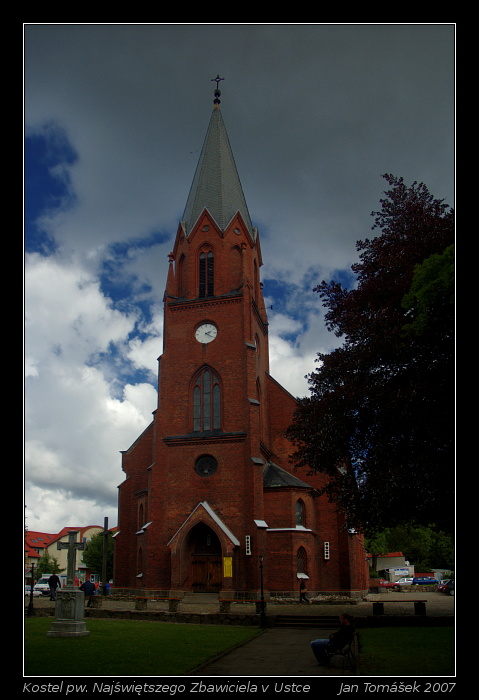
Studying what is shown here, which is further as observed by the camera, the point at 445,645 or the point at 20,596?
the point at 445,645

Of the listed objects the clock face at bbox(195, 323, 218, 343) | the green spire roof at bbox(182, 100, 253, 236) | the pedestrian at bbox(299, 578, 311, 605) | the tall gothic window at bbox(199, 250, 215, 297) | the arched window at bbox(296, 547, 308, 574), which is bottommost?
the pedestrian at bbox(299, 578, 311, 605)

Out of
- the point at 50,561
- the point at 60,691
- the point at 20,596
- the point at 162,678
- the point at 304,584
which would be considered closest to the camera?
the point at 20,596

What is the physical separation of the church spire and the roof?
702 inches

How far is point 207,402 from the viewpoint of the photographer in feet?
127

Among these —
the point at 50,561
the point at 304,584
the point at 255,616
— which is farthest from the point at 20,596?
A: the point at 50,561

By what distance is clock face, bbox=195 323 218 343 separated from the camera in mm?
40344

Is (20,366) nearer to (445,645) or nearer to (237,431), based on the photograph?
(445,645)

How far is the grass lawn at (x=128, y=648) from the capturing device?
36.3 ft

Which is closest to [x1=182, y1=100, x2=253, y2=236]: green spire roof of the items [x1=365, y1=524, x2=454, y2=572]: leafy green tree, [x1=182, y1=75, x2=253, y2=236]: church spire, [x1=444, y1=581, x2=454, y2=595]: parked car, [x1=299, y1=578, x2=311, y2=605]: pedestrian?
[x1=182, y1=75, x2=253, y2=236]: church spire

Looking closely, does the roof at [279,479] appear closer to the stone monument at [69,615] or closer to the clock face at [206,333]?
the clock face at [206,333]

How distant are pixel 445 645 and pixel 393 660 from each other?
279cm

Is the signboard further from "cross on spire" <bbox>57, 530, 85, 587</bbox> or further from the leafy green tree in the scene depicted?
the leafy green tree

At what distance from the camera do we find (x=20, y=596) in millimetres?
7066

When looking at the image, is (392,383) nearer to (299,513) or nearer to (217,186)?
(299,513)
